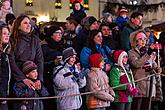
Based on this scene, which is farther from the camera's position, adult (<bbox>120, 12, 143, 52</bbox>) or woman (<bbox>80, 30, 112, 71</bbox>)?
adult (<bbox>120, 12, 143, 52</bbox>)

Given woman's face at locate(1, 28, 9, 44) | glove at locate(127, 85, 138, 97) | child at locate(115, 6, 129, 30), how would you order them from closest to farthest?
1. woman's face at locate(1, 28, 9, 44)
2. glove at locate(127, 85, 138, 97)
3. child at locate(115, 6, 129, 30)

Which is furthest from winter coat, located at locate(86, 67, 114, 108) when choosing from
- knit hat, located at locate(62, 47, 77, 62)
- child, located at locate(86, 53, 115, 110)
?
knit hat, located at locate(62, 47, 77, 62)

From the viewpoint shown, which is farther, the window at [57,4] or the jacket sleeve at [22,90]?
the window at [57,4]

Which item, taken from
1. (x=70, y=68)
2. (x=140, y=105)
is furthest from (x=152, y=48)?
(x=70, y=68)

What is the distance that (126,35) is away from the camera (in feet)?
29.4

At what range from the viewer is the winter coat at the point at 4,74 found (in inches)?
240

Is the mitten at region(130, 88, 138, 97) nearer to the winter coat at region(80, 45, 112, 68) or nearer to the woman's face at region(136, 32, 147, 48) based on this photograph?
the winter coat at region(80, 45, 112, 68)

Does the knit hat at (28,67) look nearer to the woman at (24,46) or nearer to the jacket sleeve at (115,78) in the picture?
the woman at (24,46)

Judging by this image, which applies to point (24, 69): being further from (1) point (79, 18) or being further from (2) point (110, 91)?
(1) point (79, 18)

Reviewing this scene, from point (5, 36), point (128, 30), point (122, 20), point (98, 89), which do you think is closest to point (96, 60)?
point (98, 89)

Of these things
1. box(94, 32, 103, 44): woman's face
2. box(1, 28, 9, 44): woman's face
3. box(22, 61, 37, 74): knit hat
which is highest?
box(94, 32, 103, 44): woman's face

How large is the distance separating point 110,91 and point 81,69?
2.36ft

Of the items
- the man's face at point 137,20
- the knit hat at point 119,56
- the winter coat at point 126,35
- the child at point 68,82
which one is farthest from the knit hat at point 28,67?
the man's face at point 137,20

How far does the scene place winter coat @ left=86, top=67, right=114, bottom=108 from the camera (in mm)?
7450
